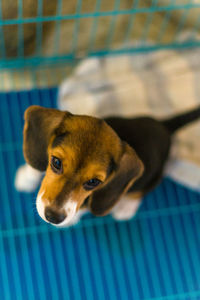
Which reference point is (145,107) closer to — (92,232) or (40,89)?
(40,89)

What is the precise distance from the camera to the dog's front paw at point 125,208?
6.31 ft

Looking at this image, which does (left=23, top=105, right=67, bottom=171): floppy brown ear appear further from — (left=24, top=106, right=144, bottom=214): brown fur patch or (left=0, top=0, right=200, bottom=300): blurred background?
(left=0, top=0, right=200, bottom=300): blurred background

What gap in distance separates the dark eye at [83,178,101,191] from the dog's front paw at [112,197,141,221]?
25.3 inches

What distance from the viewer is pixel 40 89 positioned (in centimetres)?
212

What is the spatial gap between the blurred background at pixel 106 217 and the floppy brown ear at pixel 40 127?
1.59 feet

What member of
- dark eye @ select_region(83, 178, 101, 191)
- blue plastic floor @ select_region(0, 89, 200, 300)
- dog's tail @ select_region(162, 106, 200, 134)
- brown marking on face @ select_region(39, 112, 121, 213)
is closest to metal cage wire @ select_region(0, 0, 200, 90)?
blue plastic floor @ select_region(0, 89, 200, 300)

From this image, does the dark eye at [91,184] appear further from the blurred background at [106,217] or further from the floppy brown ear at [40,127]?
the blurred background at [106,217]

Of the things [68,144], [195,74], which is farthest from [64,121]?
[195,74]

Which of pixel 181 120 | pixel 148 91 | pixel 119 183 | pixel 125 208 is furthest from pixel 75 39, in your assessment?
pixel 119 183

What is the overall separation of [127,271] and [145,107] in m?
0.94

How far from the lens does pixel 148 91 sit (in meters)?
2.28

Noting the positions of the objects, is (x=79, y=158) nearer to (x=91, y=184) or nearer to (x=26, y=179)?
(x=91, y=184)

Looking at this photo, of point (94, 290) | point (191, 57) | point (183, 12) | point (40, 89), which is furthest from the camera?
point (183, 12)

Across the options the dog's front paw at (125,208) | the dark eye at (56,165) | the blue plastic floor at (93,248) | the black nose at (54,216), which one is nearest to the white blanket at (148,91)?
the blue plastic floor at (93,248)
